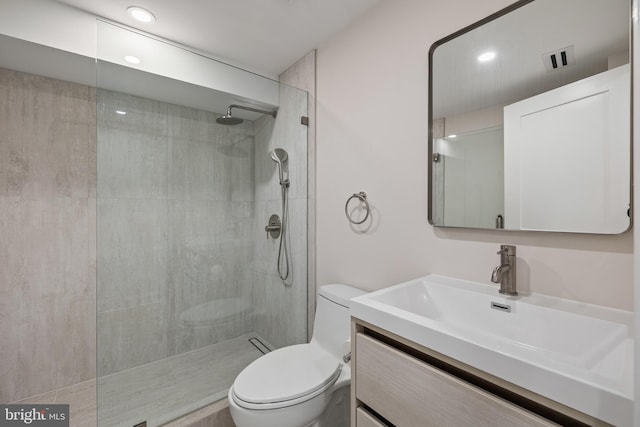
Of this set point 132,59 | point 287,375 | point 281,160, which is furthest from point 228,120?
point 287,375

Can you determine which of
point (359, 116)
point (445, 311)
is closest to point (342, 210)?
point (359, 116)

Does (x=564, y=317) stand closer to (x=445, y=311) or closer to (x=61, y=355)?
(x=445, y=311)

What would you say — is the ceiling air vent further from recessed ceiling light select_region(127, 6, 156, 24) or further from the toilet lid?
recessed ceiling light select_region(127, 6, 156, 24)

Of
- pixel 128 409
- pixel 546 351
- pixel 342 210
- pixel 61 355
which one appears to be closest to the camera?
pixel 546 351

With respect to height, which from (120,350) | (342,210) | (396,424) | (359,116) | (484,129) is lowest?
(120,350)

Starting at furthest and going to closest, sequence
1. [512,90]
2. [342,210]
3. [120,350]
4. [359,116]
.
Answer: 1. [342,210]
2. [359,116]
3. [120,350]
4. [512,90]

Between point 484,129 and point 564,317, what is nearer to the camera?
point 564,317

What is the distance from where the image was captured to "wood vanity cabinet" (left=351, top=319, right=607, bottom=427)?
22.6 inches

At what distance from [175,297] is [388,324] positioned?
1358 mm

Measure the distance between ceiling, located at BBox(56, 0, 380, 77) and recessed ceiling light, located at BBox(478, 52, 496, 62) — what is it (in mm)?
731

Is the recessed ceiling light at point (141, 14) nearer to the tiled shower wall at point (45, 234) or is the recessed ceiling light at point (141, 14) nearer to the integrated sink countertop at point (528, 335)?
the tiled shower wall at point (45, 234)

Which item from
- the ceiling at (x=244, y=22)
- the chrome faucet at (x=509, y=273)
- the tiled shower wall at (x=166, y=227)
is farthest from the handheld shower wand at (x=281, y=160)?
the chrome faucet at (x=509, y=273)

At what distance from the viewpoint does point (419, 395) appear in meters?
0.74

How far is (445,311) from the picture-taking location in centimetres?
107
